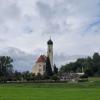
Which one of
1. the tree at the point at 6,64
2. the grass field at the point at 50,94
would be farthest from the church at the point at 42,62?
the grass field at the point at 50,94

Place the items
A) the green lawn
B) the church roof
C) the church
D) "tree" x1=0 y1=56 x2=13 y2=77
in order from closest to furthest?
the green lawn, "tree" x1=0 y1=56 x2=13 y2=77, the church, the church roof

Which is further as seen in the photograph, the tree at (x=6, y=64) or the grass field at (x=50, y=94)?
the tree at (x=6, y=64)

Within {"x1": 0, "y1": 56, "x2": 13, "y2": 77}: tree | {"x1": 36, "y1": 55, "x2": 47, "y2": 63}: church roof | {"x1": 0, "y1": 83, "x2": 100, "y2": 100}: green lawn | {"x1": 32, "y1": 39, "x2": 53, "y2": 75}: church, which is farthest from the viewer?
{"x1": 36, "y1": 55, "x2": 47, "y2": 63}: church roof

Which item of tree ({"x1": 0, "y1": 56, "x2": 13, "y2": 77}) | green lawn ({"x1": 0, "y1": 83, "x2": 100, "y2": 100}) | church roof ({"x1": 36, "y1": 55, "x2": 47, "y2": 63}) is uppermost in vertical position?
church roof ({"x1": 36, "y1": 55, "x2": 47, "y2": 63})

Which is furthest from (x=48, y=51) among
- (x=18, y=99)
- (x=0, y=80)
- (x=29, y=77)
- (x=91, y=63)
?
(x=18, y=99)

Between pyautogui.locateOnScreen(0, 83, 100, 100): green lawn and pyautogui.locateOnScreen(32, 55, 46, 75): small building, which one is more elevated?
pyautogui.locateOnScreen(32, 55, 46, 75): small building

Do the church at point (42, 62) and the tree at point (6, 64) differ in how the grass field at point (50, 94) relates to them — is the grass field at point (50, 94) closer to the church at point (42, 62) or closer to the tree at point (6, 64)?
the tree at point (6, 64)

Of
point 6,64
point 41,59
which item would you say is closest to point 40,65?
point 41,59

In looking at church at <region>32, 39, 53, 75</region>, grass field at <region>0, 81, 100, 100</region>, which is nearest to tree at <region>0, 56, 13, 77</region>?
church at <region>32, 39, 53, 75</region>

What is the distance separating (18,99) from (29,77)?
9797cm

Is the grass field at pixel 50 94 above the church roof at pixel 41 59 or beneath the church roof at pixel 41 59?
beneath

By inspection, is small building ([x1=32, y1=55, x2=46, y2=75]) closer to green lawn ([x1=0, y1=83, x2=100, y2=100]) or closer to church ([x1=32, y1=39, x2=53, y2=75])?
church ([x1=32, y1=39, x2=53, y2=75])

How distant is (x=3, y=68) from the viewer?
6127 inches

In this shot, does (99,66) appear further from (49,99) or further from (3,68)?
(49,99)
